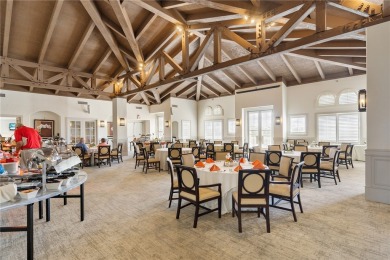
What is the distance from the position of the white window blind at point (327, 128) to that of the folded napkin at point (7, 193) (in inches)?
430

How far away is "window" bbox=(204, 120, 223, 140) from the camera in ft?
45.2

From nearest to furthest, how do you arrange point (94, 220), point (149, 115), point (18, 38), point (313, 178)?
point (94, 220) < point (313, 178) < point (18, 38) < point (149, 115)

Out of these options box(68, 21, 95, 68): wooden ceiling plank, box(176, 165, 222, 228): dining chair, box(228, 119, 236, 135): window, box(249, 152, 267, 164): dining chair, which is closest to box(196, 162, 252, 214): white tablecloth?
box(176, 165, 222, 228): dining chair

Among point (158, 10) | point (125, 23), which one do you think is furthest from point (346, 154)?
point (125, 23)

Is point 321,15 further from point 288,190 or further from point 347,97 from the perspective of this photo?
point 347,97

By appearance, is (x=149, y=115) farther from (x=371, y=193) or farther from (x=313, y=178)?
(x=371, y=193)

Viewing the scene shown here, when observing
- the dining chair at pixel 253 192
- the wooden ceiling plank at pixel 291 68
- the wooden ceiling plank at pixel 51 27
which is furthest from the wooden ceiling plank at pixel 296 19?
the wooden ceiling plank at pixel 51 27

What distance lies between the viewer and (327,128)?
9539 millimetres

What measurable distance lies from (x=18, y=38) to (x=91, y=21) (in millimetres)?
2896

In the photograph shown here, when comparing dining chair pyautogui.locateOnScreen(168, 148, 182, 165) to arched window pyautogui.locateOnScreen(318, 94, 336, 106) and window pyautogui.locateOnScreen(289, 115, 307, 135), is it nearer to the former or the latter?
window pyautogui.locateOnScreen(289, 115, 307, 135)

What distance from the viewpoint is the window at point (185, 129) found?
14.2 metres

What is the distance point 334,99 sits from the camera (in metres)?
9.32

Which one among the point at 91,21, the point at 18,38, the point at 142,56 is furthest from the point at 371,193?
the point at 18,38

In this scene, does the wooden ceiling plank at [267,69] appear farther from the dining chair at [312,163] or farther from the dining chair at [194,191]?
the dining chair at [194,191]
